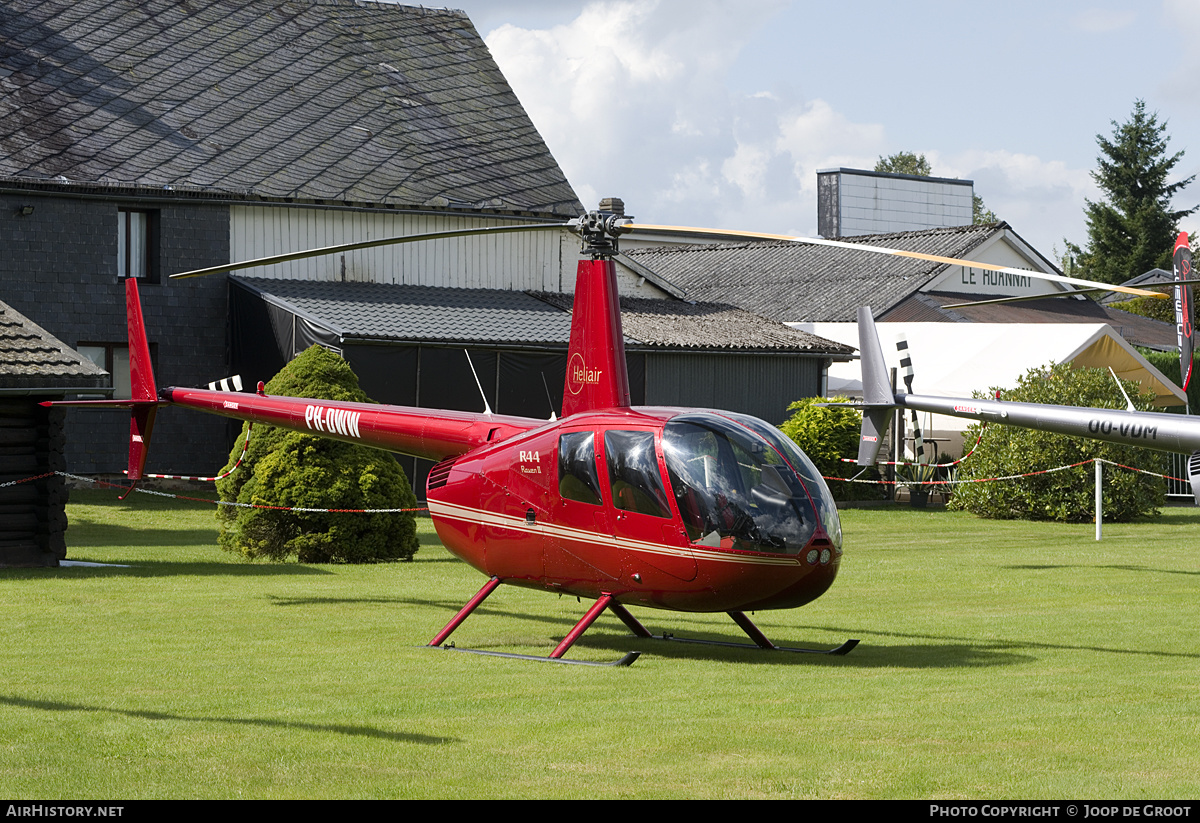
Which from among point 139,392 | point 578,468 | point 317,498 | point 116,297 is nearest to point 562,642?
point 578,468

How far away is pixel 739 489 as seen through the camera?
10516mm

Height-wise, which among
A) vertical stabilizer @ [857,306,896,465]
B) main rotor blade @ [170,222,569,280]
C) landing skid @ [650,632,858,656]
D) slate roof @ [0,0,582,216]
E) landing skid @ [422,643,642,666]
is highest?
slate roof @ [0,0,582,216]

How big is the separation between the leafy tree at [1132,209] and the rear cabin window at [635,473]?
5918 cm

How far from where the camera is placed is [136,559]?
18.3 metres

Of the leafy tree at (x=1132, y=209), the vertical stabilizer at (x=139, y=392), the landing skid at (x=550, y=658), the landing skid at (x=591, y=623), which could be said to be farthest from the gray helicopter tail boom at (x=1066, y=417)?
the leafy tree at (x=1132, y=209)

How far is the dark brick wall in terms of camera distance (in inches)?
1045

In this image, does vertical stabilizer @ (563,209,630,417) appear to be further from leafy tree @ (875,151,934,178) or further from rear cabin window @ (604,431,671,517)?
leafy tree @ (875,151,934,178)

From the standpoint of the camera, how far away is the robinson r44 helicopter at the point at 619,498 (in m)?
10.5

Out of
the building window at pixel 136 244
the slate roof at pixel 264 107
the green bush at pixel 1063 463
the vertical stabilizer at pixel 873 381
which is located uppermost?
the slate roof at pixel 264 107

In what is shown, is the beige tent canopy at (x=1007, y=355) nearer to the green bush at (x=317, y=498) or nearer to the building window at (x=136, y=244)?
the green bush at (x=317, y=498)

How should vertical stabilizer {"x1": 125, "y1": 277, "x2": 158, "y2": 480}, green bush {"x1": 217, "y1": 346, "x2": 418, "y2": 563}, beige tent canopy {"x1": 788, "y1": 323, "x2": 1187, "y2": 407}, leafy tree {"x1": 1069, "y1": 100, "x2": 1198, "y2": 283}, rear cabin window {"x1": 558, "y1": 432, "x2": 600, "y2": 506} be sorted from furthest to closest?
leafy tree {"x1": 1069, "y1": 100, "x2": 1198, "y2": 283}
beige tent canopy {"x1": 788, "y1": 323, "x2": 1187, "y2": 407}
green bush {"x1": 217, "y1": 346, "x2": 418, "y2": 563}
vertical stabilizer {"x1": 125, "y1": 277, "x2": 158, "y2": 480}
rear cabin window {"x1": 558, "y1": 432, "x2": 600, "y2": 506}

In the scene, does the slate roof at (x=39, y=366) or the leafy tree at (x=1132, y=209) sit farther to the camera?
the leafy tree at (x=1132, y=209)

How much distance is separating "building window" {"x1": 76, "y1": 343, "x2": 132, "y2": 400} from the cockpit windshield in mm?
19002

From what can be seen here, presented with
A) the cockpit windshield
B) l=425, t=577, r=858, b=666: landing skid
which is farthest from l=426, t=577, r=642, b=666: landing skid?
the cockpit windshield
